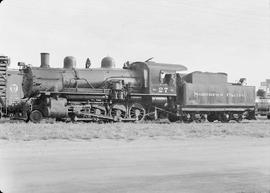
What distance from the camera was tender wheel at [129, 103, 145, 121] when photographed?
73.5ft

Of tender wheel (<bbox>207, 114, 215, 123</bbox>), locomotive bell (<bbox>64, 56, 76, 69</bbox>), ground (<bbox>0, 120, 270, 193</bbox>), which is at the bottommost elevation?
tender wheel (<bbox>207, 114, 215, 123</bbox>)

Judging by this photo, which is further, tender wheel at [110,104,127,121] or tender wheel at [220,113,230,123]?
tender wheel at [220,113,230,123]

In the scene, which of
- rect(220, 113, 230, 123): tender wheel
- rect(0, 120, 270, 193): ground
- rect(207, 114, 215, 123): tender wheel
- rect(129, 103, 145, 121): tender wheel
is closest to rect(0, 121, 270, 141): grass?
rect(0, 120, 270, 193): ground

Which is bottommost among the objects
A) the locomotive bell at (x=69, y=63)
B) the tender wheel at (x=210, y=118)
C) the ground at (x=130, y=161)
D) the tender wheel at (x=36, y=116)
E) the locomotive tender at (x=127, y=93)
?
the tender wheel at (x=210, y=118)

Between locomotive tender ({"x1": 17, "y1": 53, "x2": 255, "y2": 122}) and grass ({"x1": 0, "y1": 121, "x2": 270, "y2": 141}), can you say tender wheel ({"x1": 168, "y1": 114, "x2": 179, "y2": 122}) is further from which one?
grass ({"x1": 0, "y1": 121, "x2": 270, "y2": 141})

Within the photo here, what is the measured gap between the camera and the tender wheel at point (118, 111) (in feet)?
71.5

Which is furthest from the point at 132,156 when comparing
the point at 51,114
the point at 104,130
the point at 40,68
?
the point at 40,68

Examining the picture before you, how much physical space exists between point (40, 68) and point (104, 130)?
6.75 m

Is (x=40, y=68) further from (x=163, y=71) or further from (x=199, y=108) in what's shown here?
(x=199, y=108)

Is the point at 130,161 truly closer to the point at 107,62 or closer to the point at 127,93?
the point at 127,93

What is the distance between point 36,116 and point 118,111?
156 inches

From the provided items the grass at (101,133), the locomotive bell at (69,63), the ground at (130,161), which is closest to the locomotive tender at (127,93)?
the locomotive bell at (69,63)

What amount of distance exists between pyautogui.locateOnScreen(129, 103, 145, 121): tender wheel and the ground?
647 centimetres

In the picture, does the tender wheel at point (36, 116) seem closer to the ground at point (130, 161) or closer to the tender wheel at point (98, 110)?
the tender wheel at point (98, 110)
